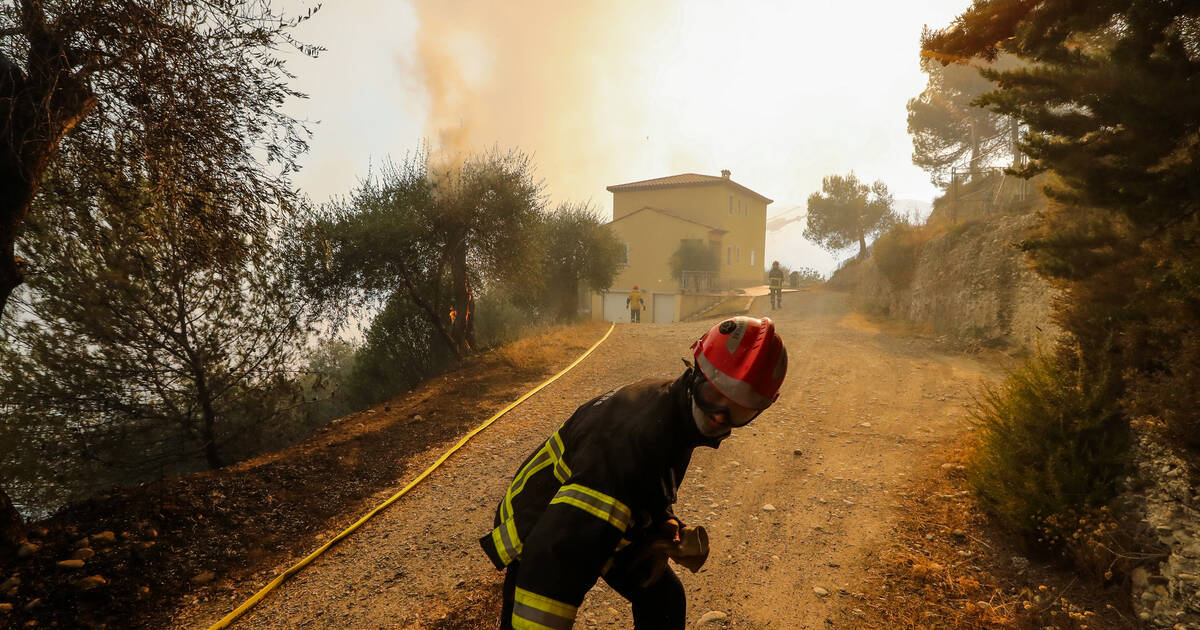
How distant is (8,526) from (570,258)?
918 inches

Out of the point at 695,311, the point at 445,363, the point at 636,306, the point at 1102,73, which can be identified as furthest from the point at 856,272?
the point at 1102,73

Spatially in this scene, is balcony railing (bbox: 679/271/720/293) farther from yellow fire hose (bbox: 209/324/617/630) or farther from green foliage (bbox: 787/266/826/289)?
yellow fire hose (bbox: 209/324/617/630)

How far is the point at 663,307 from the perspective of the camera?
40812 millimetres

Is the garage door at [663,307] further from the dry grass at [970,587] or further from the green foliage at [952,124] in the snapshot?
the dry grass at [970,587]

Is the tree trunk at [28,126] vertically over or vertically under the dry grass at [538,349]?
over

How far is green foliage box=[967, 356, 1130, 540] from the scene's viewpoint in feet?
14.7

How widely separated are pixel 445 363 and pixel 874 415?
47.0ft

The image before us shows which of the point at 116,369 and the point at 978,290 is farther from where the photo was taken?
the point at 978,290

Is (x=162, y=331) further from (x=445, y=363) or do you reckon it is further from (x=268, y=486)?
(x=445, y=363)

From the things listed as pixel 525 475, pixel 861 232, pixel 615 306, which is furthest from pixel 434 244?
pixel 861 232

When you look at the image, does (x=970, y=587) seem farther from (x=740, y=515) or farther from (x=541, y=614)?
(x=541, y=614)

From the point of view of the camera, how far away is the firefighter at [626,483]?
5.34 ft

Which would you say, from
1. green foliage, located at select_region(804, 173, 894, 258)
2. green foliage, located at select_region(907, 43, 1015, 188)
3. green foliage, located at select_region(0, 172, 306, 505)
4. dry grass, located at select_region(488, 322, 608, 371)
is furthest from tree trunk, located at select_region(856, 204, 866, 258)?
green foliage, located at select_region(0, 172, 306, 505)

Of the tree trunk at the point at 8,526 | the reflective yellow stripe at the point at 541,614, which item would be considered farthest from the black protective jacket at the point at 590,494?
the tree trunk at the point at 8,526
